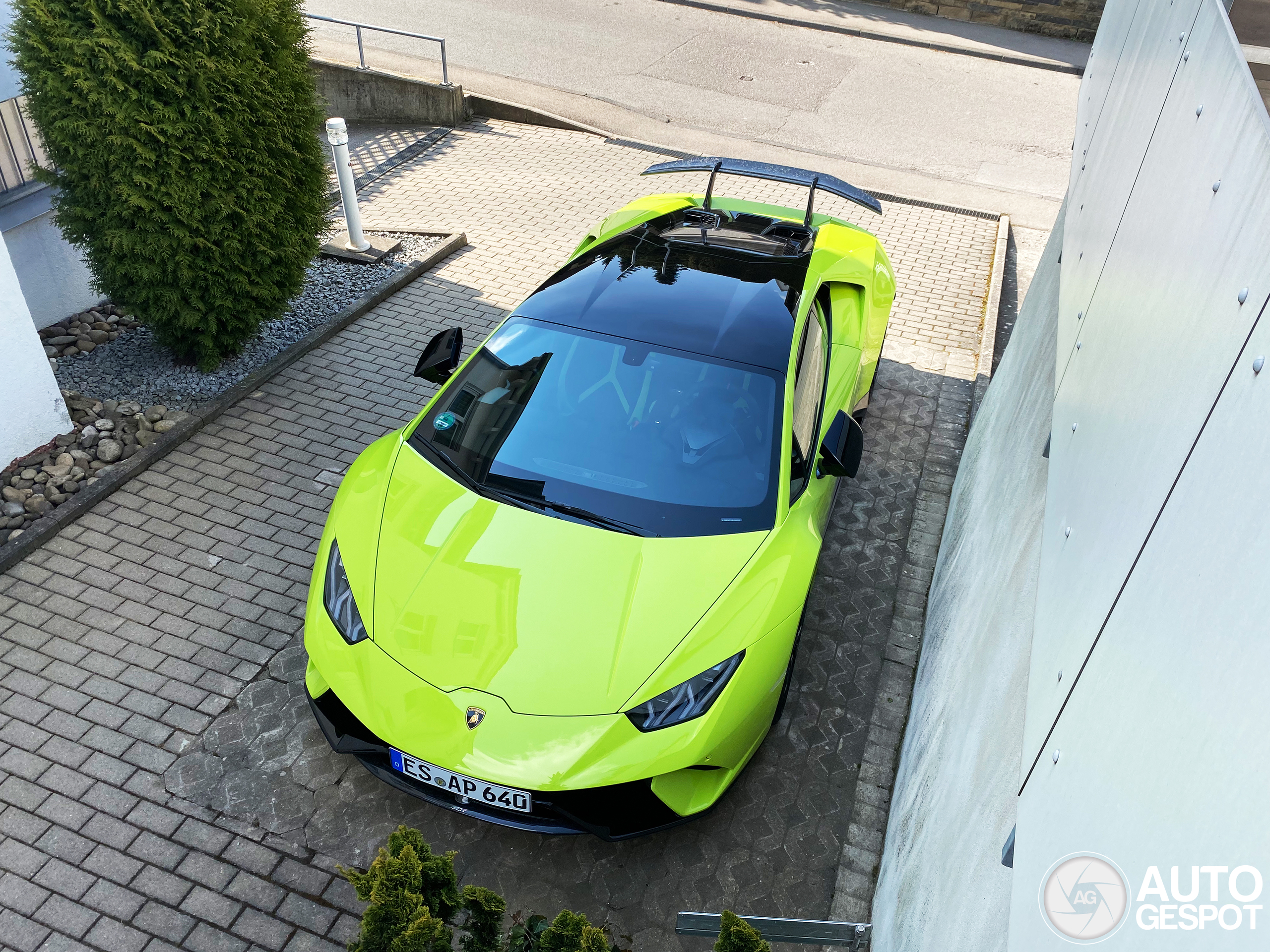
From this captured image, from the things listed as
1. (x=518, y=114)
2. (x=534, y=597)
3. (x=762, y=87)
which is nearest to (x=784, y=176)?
(x=534, y=597)

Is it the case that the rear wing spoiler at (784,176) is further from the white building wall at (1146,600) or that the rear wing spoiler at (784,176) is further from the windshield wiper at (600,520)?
the windshield wiper at (600,520)

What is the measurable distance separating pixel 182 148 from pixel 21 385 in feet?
5.86

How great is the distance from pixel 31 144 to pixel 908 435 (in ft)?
22.5

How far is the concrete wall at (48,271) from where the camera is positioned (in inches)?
257

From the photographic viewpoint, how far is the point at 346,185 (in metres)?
8.23

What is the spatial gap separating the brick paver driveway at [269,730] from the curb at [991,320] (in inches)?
9.6

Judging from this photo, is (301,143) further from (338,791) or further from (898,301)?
(898,301)

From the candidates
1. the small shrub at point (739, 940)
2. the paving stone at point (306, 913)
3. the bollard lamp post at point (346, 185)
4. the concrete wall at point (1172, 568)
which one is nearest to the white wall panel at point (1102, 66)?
the concrete wall at point (1172, 568)

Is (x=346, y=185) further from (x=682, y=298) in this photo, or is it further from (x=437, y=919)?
(x=437, y=919)

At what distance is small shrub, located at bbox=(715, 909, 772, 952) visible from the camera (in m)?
2.25

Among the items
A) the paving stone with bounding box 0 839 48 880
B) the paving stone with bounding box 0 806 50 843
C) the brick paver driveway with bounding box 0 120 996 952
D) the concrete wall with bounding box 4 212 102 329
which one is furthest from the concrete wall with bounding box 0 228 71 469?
the paving stone with bounding box 0 839 48 880

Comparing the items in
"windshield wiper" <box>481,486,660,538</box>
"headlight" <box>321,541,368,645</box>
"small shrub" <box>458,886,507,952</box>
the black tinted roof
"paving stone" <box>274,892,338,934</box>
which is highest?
the black tinted roof

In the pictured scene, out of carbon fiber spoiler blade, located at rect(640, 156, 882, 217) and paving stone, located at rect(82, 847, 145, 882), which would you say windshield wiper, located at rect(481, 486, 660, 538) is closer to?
paving stone, located at rect(82, 847, 145, 882)

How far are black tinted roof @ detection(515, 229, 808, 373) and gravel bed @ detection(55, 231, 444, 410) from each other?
301 cm
